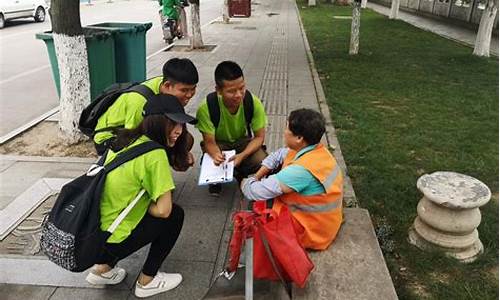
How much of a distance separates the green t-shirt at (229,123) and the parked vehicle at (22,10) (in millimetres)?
14320

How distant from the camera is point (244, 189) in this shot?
9.00ft

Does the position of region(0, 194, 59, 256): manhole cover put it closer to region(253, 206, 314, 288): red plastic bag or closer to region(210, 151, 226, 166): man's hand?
region(210, 151, 226, 166): man's hand

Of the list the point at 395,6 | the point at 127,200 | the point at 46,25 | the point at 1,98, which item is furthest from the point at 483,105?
the point at 46,25

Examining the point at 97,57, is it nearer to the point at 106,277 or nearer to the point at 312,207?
the point at 106,277

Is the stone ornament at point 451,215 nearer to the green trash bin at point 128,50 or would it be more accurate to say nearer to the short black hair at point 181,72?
the short black hair at point 181,72

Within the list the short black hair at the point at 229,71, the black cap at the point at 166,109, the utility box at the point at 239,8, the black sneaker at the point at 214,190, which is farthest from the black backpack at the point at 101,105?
the utility box at the point at 239,8

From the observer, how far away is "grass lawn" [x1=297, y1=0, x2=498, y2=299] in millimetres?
2936

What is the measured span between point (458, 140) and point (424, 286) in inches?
114

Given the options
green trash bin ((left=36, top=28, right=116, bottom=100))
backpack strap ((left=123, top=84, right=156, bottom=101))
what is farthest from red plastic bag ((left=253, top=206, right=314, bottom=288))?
green trash bin ((left=36, top=28, right=116, bottom=100))

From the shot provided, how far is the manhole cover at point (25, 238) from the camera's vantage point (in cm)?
306

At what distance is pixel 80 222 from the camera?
7.03ft

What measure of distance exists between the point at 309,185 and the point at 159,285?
1.08m

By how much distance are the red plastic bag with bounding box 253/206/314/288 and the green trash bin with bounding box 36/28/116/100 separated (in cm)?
369

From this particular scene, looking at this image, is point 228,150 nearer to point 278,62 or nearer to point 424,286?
point 424,286
